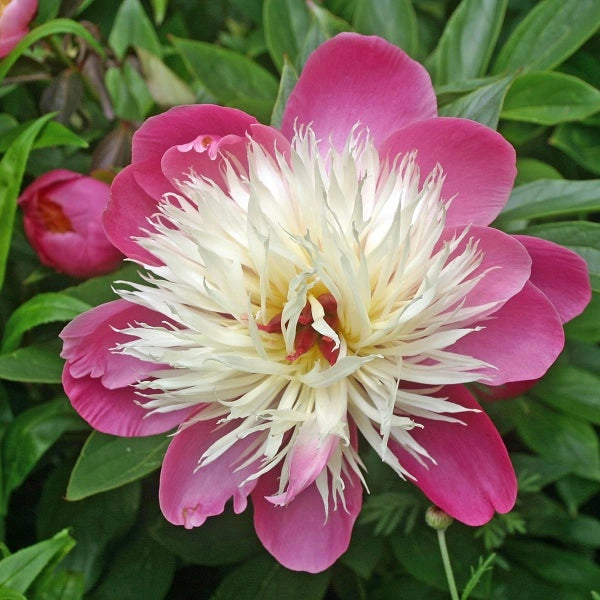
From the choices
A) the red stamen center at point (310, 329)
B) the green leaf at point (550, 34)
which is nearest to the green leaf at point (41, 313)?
the red stamen center at point (310, 329)

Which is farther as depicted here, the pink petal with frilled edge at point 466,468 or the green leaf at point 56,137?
the green leaf at point 56,137

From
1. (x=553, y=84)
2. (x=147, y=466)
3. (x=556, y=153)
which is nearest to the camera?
(x=147, y=466)

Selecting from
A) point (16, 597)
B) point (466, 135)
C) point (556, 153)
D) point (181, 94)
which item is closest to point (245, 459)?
point (16, 597)

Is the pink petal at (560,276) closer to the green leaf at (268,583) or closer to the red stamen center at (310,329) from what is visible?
the red stamen center at (310,329)

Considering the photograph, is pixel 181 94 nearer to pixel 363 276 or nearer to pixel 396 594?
pixel 363 276

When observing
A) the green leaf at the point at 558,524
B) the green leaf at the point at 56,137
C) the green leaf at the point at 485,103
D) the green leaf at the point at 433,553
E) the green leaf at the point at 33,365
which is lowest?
the green leaf at the point at 558,524

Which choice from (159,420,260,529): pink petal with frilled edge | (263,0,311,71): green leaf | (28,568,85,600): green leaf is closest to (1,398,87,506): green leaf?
(28,568,85,600): green leaf
